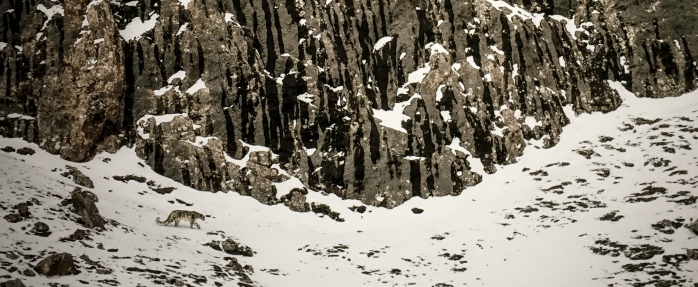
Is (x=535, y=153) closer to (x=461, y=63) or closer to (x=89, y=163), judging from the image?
(x=461, y=63)

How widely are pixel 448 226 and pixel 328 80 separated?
17.3 metres

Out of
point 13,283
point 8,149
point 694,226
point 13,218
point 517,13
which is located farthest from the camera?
point 517,13

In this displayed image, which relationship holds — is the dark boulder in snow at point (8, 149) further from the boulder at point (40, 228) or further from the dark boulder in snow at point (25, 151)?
the boulder at point (40, 228)

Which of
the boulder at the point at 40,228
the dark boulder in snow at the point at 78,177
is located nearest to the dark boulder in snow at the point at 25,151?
the dark boulder in snow at the point at 78,177

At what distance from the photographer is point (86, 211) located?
74.7 ft

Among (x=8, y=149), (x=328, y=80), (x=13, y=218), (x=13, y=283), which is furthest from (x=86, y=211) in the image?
(x=328, y=80)

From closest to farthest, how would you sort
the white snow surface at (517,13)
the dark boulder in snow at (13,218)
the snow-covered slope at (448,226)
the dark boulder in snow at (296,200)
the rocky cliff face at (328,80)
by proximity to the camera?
the dark boulder in snow at (13,218), the snow-covered slope at (448,226), the dark boulder in snow at (296,200), the rocky cliff face at (328,80), the white snow surface at (517,13)

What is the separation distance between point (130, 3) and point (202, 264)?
103 ft

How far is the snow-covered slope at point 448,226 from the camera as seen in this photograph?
2148 cm

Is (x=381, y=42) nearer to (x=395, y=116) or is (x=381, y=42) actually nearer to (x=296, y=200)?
(x=395, y=116)

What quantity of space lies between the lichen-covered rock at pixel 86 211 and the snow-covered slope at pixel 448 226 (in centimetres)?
68

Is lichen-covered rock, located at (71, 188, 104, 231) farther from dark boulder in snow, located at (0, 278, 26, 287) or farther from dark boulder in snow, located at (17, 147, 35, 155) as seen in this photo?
dark boulder in snow, located at (17, 147, 35, 155)

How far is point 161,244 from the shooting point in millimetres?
23422

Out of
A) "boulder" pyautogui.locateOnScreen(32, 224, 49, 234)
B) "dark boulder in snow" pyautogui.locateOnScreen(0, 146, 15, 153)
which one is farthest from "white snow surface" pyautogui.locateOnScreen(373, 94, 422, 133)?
"dark boulder in snow" pyautogui.locateOnScreen(0, 146, 15, 153)
